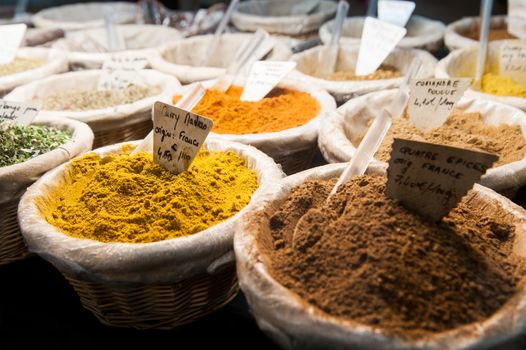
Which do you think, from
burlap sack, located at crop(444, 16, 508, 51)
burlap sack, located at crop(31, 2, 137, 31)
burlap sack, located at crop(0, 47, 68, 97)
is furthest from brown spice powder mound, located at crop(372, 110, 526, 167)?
burlap sack, located at crop(31, 2, 137, 31)

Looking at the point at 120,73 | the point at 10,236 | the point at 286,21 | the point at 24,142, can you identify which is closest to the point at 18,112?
the point at 24,142

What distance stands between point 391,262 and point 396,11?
137 cm

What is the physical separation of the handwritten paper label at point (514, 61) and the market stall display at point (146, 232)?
3.84ft

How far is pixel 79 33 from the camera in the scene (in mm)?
2828

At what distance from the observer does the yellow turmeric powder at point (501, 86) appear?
1.77m

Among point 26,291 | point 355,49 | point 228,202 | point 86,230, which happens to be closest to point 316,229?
point 228,202

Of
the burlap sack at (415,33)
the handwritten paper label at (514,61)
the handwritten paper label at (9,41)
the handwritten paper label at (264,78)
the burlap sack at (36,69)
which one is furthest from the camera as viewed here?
the burlap sack at (415,33)

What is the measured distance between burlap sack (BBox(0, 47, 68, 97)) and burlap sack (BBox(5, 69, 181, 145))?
105 millimetres

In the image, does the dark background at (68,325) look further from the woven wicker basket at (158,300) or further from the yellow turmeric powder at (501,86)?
the yellow turmeric powder at (501,86)

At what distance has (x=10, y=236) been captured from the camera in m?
1.31

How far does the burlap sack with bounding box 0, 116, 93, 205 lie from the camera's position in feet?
4.01

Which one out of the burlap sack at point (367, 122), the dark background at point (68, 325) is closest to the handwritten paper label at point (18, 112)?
the dark background at point (68, 325)

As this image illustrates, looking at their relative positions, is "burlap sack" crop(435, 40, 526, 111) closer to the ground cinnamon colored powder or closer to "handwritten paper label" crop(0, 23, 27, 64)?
the ground cinnamon colored powder

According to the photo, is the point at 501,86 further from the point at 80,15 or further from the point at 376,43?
the point at 80,15
